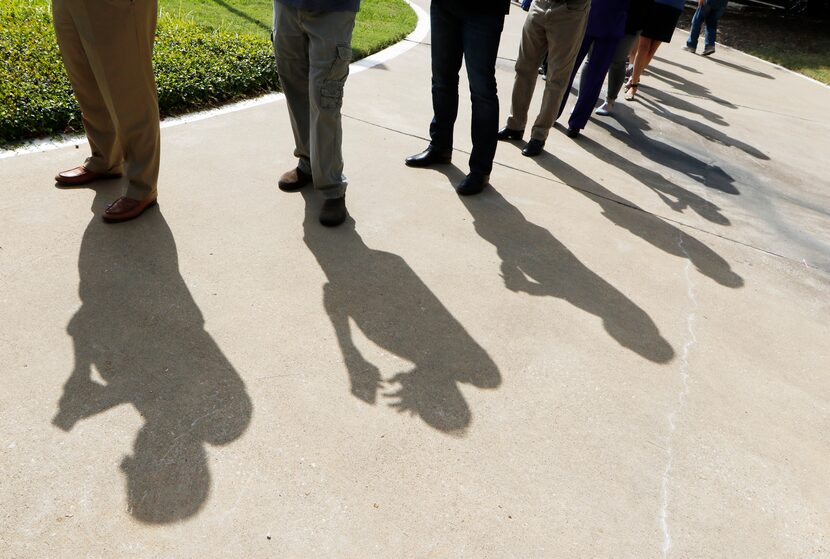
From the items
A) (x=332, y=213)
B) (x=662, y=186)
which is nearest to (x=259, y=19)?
(x=332, y=213)

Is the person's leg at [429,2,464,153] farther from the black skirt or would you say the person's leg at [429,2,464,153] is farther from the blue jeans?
the blue jeans

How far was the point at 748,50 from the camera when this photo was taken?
12.1 meters

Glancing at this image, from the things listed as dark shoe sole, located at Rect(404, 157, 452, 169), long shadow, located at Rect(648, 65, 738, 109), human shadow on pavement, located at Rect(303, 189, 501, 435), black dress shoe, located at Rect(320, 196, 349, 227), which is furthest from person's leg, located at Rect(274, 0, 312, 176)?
long shadow, located at Rect(648, 65, 738, 109)

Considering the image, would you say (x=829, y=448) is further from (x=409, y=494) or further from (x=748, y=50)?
(x=748, y=50)

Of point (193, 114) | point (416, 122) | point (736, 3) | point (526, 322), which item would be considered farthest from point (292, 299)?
point (736, 3)

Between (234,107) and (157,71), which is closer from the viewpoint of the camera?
(157,71)

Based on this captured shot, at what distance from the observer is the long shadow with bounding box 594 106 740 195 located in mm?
5230

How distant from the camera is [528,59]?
4.77m

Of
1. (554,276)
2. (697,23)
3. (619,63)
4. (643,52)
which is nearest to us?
(554,276)

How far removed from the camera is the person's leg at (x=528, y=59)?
4.59 meters

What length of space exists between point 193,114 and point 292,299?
251 centimetres

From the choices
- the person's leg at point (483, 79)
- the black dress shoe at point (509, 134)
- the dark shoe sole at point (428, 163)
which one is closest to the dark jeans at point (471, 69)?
the person's leg at point (483, 79)

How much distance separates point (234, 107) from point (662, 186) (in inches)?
138

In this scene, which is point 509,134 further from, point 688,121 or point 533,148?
point 688,121
